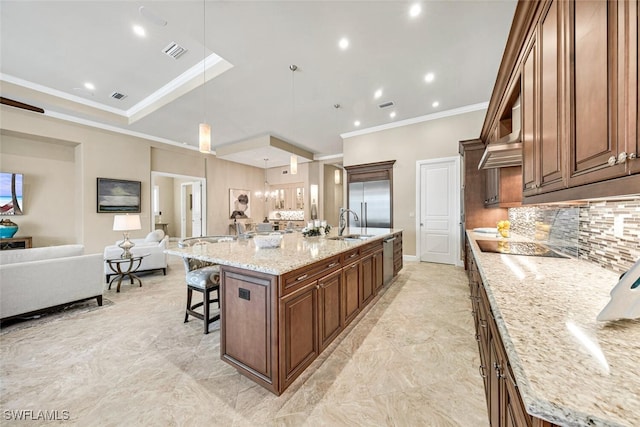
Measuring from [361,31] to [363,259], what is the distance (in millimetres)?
2744

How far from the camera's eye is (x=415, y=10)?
2510 millimetres

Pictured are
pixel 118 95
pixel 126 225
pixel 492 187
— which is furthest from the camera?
pixel 118 95

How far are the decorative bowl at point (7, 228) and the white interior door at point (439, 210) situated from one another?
332 inches

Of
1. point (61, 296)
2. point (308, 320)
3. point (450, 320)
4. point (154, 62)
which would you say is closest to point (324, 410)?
point (308, 320)

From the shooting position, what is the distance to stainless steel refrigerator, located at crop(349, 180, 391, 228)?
5816 millimetres

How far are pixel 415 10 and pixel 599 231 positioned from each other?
2643mm

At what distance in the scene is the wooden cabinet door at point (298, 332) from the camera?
155 cm

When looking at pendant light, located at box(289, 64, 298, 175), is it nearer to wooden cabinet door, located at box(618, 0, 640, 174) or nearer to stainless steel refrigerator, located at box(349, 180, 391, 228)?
stainless steel refrigerator, located at box(349, 180, 391, 228)

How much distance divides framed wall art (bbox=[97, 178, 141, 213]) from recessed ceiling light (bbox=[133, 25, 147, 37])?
401 cm

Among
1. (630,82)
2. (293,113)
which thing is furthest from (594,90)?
(293,113)

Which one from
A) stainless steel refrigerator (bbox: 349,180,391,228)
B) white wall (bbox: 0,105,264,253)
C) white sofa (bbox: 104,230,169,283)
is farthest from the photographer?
stainless steel refrigerator (bbox: 349,180,391,228)

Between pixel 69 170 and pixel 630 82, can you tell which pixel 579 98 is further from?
pixel 69 170

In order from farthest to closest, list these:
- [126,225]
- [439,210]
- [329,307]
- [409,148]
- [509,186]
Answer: [409,148] < [439,210] < [126,225] < [509,186] < [329,307]

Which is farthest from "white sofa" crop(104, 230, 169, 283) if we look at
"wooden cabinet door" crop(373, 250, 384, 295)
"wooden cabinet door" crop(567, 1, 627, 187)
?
"wooden cabinet door" crop(567, 1, 627, 187)
